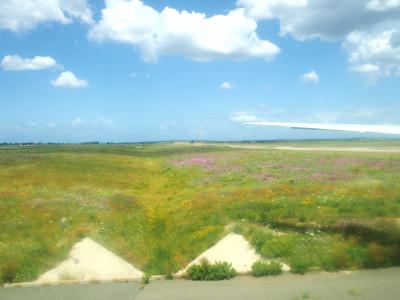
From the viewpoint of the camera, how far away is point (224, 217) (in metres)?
23.1

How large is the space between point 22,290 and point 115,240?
836 cm

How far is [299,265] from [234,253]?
3.44 m

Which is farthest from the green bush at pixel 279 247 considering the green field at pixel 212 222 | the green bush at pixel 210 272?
the green bush at pixel 210 272

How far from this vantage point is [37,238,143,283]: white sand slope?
15.1 metres

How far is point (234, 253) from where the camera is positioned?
17094mm

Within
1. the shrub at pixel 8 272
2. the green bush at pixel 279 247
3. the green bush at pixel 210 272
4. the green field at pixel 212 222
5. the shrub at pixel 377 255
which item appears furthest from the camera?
the green field at pixel 212 222

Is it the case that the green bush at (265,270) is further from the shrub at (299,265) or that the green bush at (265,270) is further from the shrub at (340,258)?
the shrub at (340,258)

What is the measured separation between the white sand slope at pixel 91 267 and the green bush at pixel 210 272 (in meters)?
2.15

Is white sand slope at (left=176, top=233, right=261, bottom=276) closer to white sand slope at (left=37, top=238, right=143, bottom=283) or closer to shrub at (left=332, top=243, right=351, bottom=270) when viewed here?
white sand slope at (left=37, top=238, right=143, bottom=283)

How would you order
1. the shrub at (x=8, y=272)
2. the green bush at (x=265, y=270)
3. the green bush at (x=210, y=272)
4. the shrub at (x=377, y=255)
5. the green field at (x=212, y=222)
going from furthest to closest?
the green field at (x=212, y=222), the shrub at (x=8, y=272), the shrub at (x=377, y=255), the green bush at (x=265, y=270), the green bush at (x=210, y=272)

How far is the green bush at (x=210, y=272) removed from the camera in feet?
45.5

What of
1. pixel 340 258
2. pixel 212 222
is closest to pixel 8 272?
pixel 212 222

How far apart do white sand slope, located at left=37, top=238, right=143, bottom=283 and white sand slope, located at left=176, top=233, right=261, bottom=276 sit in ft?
8.41

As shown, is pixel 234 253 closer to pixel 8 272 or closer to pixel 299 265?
pixel 299 265
